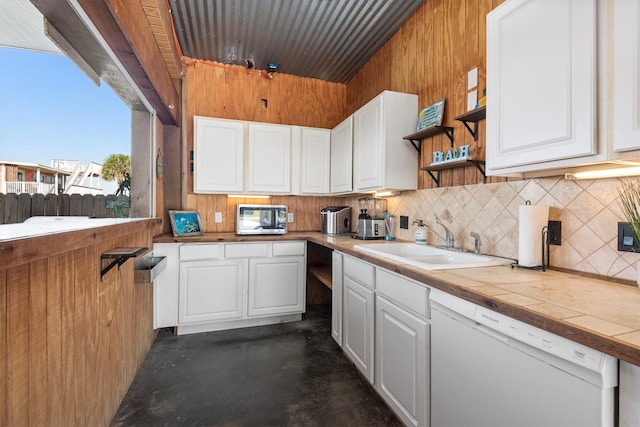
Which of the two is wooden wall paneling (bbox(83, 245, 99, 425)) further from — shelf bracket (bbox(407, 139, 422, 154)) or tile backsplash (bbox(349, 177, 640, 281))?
shelf bracket (bbox(407, 139, 422, 154))

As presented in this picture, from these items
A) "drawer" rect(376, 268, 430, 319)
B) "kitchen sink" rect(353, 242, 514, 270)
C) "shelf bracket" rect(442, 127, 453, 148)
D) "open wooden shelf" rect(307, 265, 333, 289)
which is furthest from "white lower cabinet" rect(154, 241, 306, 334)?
"shelf bracket" rect(442, 127, 453, 148)

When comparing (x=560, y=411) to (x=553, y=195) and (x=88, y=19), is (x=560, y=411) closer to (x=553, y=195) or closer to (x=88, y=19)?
(x=553, y=195)

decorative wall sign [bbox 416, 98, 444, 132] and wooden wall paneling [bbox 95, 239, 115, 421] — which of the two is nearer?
wooden wall paneling [bbox 95, 239, 115, 421]

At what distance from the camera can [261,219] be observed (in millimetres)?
3256

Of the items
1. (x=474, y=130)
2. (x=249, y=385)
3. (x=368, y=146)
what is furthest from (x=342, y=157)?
(x=249, y=385)

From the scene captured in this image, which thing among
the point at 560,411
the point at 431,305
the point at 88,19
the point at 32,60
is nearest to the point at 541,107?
the point at 431,305

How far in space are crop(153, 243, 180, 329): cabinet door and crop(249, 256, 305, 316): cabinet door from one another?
68 centimetres

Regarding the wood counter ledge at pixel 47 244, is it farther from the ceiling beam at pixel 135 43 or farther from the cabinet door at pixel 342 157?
the cabinet door at pixel 342 157

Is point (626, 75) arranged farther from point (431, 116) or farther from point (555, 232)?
point (431, 116)

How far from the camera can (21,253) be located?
0.80 metres

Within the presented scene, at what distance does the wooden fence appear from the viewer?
860 millimetres

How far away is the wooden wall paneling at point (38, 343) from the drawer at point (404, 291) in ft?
4.89

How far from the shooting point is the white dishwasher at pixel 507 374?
2.47ft

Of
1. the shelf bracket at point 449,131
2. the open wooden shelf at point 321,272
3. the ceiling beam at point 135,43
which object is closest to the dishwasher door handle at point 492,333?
the shelf bracket at point 449,131
